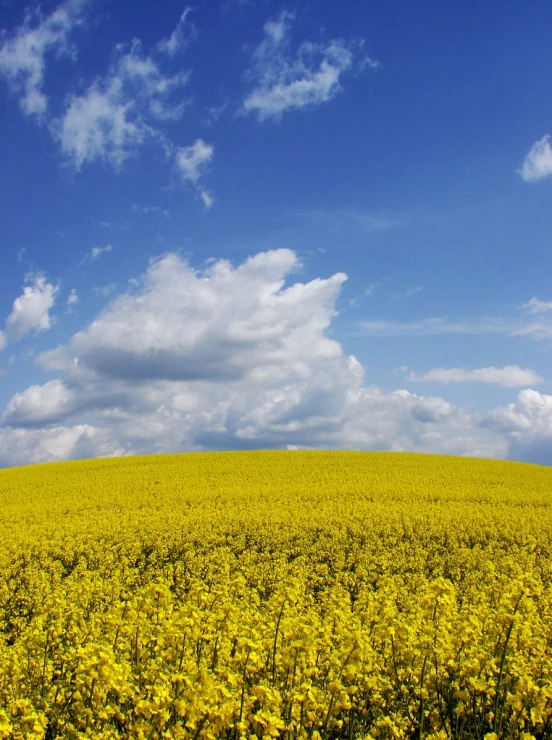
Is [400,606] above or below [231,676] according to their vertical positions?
below

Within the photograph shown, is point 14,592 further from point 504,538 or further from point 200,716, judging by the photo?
point 504,538

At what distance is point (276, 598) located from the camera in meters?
6.52

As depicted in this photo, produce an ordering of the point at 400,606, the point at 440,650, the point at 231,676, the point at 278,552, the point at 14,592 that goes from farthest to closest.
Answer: the point at 278,552 → the point at 14,592 → the point at 400,606 → the point at 440,650 → the point at 231,676

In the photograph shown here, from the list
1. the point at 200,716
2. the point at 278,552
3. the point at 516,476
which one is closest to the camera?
the point at 200,716

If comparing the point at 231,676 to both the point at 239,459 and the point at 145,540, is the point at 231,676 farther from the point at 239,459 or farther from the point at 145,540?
the point at 239,459

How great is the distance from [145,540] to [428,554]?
27.5 feet

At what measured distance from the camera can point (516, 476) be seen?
32125 millimetres

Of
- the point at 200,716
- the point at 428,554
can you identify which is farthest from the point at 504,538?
the point at 200,716

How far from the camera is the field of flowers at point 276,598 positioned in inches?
212

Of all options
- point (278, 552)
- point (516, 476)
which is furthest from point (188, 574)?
point (516, 476)

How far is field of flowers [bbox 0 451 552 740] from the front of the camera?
539 cm

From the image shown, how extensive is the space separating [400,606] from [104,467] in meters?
26.6

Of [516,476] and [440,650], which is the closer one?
[440,650]

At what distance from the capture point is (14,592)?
13422mm
